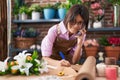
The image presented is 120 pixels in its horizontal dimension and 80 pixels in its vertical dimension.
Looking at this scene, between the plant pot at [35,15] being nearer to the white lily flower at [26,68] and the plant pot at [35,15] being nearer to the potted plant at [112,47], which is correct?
the potted plant at [112,47]

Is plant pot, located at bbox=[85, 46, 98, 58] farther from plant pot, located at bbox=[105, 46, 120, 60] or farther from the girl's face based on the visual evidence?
the girl's face

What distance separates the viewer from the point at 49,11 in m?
4.87

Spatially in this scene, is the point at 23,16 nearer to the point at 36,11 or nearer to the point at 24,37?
the point at 36,11

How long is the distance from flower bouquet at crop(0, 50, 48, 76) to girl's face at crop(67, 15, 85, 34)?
623 mm

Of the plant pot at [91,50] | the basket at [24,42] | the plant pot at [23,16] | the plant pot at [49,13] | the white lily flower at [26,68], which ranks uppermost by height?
the plant pot at [49,13]

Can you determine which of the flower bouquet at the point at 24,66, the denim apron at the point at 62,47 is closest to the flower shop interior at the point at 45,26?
the denim apron at the point at 62,47

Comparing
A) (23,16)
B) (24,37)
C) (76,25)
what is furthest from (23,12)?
(76,25)

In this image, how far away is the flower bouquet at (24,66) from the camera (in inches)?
84.0

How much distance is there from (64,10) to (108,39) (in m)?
Result: 0.83

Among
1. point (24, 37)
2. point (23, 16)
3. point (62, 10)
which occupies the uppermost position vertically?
point (62, 10)

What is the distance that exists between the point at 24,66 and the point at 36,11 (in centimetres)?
292

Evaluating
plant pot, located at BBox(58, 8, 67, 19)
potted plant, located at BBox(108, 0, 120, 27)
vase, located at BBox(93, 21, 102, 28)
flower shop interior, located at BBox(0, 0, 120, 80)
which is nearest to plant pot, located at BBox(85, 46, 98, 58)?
flower shop interior, located at BBox(0, 0, 120, 80)

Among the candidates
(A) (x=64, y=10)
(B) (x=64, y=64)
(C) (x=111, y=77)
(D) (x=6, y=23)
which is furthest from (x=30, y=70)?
(D) (x=6, y=23)

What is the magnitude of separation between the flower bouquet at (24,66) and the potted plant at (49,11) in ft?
8.90
